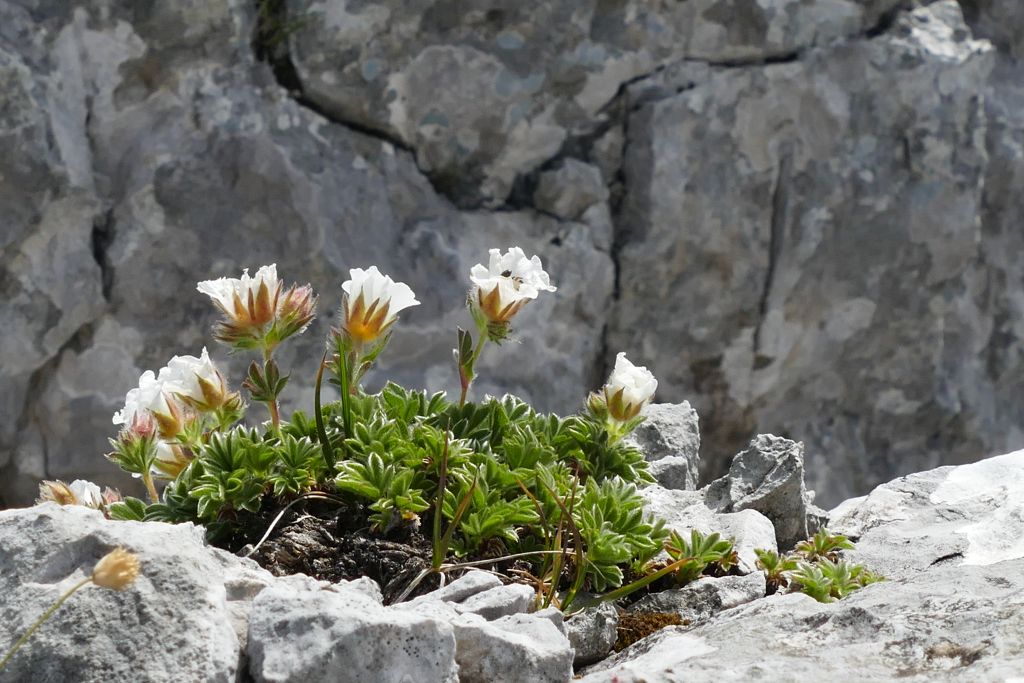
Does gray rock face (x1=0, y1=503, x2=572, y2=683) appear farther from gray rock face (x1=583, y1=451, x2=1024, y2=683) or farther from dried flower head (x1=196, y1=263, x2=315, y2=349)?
dried flower head (x1=196, y1=263, x2=315, y2=349)

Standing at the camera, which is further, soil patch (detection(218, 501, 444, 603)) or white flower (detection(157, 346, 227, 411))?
white flower (detection(157, 346, 227, 411))

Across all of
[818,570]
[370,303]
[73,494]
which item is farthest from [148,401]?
[818,570]

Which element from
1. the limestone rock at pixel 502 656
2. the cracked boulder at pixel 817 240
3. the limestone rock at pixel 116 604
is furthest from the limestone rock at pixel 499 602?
the cracked boulder at pixel 817 240

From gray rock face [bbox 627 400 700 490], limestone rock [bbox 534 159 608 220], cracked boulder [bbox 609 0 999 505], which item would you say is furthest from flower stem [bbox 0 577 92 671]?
cracked boulder [bbox 609 0 999 505]

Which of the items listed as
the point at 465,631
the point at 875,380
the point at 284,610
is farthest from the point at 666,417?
the point at 875,380

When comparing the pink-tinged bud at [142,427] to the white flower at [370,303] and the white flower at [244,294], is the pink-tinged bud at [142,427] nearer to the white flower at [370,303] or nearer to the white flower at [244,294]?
the white flower at [244,294]

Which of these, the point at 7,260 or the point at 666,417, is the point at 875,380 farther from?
the point at 7,260
